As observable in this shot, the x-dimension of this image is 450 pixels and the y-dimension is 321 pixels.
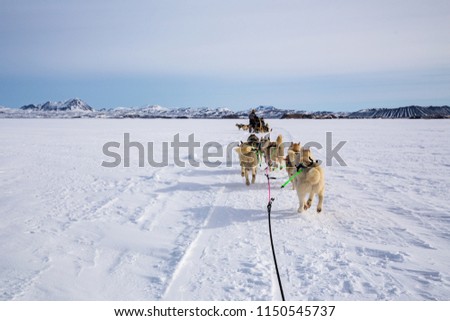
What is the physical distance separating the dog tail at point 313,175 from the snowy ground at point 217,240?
23.9 inches

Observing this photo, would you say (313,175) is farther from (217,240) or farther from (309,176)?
(217,240)

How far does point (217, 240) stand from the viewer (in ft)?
12.8

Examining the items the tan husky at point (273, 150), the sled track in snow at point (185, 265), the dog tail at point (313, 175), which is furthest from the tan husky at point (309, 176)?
the tan husky at point (273, 150)

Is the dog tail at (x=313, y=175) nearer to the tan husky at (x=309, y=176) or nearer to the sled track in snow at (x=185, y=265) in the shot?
the tan husky at (x=309, y=176)

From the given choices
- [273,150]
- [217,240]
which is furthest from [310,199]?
[273,150]

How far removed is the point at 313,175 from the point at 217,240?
1.65m

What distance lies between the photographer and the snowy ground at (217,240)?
2.86 metres

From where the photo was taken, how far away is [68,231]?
4227mm

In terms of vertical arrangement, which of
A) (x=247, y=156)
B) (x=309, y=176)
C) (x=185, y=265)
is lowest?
(x=185, y=265)

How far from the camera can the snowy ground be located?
9.37 ft

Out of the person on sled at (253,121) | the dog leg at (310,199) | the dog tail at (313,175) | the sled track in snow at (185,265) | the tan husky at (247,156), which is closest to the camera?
the sled track in snow at (185,265)

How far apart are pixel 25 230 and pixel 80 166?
5.28 metres
